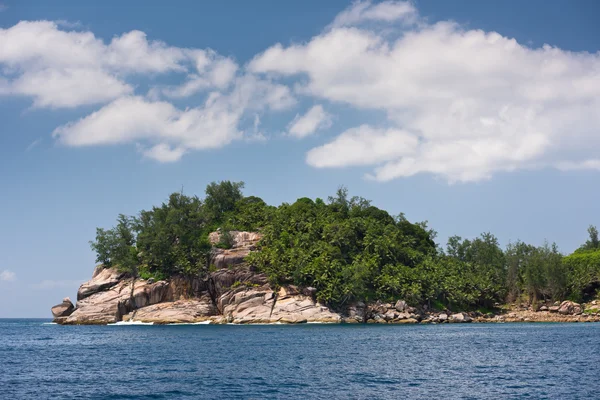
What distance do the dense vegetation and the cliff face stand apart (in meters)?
3.11

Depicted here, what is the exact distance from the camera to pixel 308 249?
134500mm

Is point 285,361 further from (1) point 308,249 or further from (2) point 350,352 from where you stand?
(1) point 308,249

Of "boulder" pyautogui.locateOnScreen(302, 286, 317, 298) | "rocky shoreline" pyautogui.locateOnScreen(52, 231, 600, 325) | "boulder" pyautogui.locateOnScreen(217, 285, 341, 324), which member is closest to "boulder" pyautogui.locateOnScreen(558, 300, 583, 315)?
"rocky shoreline" pyautogui.locateOnScreen(52, 231, 600, 325)

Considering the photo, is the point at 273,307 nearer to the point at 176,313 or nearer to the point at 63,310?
the point at 176,313

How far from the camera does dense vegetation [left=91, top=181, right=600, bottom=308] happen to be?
127 meters

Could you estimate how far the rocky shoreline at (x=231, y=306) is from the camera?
119500 millimetres

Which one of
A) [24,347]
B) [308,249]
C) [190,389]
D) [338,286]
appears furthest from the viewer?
[308,249]

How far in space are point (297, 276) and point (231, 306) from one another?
1691 centimetres

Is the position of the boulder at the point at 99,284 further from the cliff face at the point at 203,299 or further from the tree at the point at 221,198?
the tree at the point at 221,198

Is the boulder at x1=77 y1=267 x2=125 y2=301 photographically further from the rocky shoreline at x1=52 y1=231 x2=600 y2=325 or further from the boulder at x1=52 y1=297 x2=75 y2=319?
the boulder at x1=52 y1=297 x2=75 y2=319

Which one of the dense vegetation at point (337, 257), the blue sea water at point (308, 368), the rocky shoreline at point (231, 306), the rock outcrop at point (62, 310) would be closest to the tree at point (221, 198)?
the dense vegetation at point (337, 257)

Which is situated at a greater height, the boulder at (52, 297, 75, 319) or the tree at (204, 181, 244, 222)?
the tree at (204, 181, 244, 222)

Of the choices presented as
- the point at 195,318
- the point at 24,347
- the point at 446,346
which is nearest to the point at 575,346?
the point at 446,346

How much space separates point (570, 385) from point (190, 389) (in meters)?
28.4
